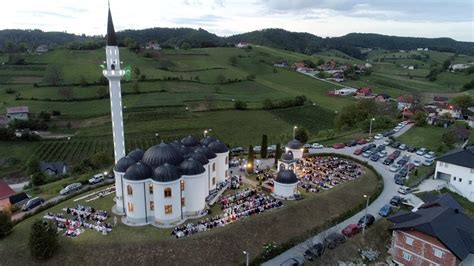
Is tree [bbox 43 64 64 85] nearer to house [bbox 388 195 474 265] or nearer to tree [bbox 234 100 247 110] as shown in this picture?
tree [bbox 234 100 247 110]

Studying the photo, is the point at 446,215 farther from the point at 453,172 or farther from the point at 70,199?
the point at 70,199

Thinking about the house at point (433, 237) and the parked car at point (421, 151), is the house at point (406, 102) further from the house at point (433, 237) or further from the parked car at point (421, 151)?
the house at point (433, 237)

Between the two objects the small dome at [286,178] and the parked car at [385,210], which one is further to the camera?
the small dome at [286,178]

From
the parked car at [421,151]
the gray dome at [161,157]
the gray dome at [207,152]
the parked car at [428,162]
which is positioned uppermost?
the gray dome at [161,157]

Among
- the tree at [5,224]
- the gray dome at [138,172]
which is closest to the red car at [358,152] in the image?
the gray dome at [138,172]

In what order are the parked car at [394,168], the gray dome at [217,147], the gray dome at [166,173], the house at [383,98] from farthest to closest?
the house at [383,98]
the parked car at [394,168]
the gray dome at [217,147]
the gray dome at [166,173]

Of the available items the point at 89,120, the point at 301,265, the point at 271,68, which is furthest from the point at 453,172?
the point at 271,68

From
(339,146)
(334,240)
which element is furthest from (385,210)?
(339,146)
